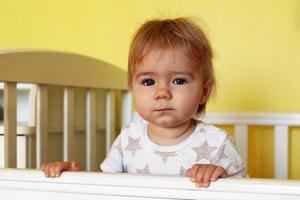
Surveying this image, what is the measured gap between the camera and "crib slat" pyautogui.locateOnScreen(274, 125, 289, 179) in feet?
4.72

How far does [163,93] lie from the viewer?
0.95 meters

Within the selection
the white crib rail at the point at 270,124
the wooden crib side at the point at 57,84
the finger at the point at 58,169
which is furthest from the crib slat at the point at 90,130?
the finger at the point at 58,169

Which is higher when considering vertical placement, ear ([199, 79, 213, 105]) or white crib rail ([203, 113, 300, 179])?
ear ([199, 79, 213, 105])

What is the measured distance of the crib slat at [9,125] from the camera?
3.17ft

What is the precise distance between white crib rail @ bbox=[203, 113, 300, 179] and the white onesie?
1.30 feet

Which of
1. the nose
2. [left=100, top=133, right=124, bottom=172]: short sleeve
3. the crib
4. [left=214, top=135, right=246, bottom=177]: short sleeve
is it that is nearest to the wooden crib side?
the crib

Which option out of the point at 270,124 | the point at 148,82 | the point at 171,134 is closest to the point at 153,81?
the point at 148,82

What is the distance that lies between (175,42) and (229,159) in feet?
0.75

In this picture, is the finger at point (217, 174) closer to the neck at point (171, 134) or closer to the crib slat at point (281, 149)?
the neck at point (171, 134)

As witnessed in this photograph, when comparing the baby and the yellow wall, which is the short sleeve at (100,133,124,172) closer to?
the baby

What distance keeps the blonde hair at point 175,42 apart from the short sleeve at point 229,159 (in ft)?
0.41

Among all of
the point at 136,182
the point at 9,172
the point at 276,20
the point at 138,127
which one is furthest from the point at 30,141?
the point at 276,20

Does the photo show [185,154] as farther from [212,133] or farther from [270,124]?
[270,124]

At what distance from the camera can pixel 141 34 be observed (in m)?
1.02
